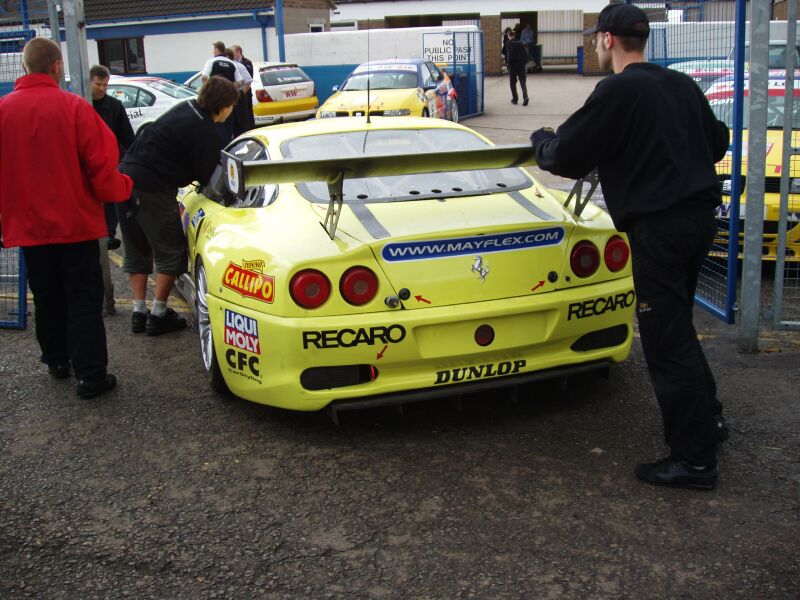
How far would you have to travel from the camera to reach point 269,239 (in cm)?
423

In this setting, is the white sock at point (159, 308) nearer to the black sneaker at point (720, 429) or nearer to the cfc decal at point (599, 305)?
the cfc decal at point (599, 305)

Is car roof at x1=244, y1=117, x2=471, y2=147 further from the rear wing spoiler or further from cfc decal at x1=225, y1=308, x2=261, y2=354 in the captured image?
cfc decal at x1=225, y1=308, x2=261, y2=354

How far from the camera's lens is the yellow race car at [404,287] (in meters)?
3.97

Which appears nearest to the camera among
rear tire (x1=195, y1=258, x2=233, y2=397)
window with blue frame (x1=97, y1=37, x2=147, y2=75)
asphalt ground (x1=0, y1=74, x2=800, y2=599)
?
asphalt ground (x1=0, y1=74, x2=800, y2=599)

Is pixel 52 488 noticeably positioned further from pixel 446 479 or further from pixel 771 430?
pixel 771 430

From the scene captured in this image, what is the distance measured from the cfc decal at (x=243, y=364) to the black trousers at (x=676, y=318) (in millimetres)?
1713

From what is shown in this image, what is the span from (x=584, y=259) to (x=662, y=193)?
0.83m

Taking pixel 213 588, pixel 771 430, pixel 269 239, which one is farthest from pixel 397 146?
pixel 213 588

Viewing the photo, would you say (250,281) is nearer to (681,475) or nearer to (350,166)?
(350,166)

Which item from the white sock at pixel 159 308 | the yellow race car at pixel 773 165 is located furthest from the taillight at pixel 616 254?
the white sock at pixel 159 308

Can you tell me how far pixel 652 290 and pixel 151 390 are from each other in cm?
280

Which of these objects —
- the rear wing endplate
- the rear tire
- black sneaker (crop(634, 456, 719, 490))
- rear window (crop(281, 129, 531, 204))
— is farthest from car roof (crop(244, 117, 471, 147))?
black sneaker (crop(634, 456, 719, 490))

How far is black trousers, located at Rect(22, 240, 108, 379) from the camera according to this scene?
487 centimetres

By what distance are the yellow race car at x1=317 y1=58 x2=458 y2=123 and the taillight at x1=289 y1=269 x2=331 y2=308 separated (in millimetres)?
11837
